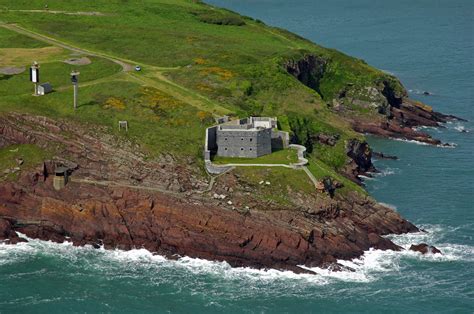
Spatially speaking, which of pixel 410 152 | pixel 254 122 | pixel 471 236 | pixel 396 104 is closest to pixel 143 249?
pixel 254 122

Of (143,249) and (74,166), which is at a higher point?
(74,166)

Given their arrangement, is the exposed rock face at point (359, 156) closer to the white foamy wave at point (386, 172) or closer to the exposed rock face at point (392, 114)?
the white foamy wave at point (386, 172)

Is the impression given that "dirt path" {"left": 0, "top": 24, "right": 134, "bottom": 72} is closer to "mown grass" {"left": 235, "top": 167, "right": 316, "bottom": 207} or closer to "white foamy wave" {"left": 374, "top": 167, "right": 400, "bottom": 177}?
"mown grass" {"left": 235, "top": 167, "right": 316, "bottom": 207}

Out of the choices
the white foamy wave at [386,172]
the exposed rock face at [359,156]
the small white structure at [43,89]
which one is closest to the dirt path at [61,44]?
the small white structure at [43,89]

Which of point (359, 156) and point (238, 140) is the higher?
point (238, 140)

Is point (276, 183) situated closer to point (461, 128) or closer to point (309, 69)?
point (461, 128)

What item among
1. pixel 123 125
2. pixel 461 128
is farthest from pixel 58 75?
pixel 461 128

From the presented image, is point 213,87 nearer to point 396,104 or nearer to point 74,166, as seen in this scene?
point 74,166

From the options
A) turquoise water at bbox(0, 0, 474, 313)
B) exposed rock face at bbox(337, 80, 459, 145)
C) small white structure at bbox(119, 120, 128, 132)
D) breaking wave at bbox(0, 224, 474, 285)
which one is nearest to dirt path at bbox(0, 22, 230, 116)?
small white structure at bbox(119, 120, 128, 132)
